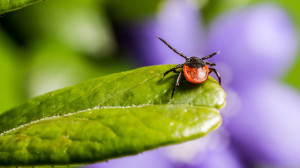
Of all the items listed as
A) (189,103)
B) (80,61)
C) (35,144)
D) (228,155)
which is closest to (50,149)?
(35,144)

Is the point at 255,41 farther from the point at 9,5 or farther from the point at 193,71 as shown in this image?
the point at 9,5

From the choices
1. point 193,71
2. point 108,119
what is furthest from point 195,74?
point 108,119

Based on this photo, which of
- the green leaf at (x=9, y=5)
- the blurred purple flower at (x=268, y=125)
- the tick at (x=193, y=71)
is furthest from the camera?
the blurred purple flower at (x=268, y=125)

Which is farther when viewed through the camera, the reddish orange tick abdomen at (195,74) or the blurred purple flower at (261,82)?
the blurred purple flower at (261,82)

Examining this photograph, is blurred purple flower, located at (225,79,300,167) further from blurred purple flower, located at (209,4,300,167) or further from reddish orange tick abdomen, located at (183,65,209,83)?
reddish orange tick abdomen, located at (183,65,209,83)

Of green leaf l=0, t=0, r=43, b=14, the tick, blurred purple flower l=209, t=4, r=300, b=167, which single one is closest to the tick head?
the tick

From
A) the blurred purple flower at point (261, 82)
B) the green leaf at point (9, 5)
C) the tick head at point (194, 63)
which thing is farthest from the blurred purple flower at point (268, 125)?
the green leaf at point (9, 5)

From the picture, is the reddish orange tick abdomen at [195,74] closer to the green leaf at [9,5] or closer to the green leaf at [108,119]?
the green leaf at [108,119]
